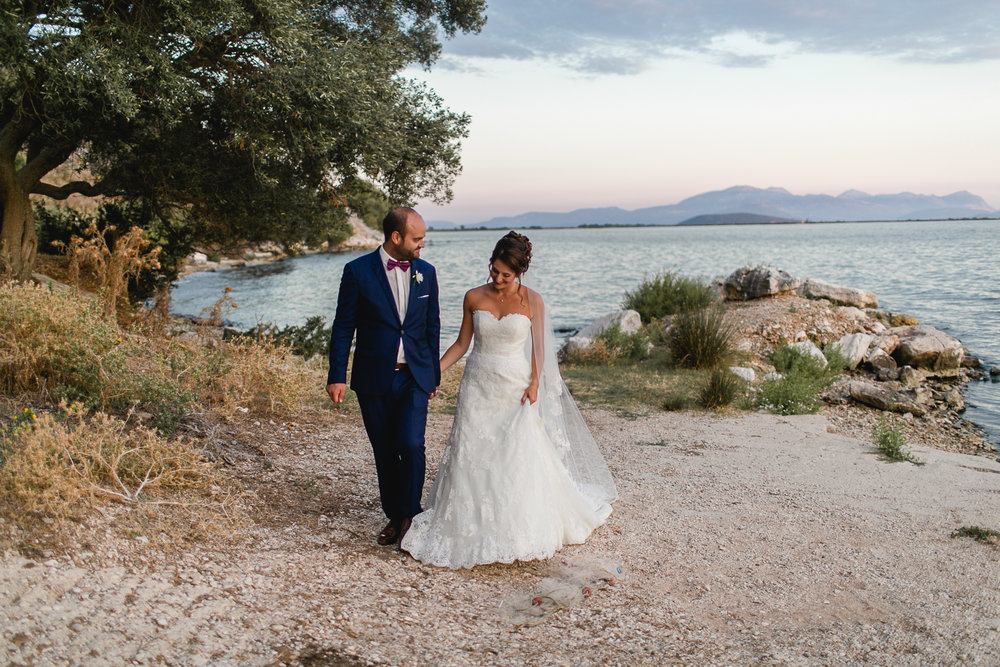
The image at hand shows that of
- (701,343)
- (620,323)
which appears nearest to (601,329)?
(620,323)

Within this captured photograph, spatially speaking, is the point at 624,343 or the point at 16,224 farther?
the point at 624,343

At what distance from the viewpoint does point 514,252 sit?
471 cm

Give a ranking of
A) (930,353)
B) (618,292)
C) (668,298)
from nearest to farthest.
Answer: (930,353)
(668,298)
(618,292)

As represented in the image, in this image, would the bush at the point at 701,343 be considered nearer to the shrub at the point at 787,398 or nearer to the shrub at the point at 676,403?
the shrub at the point at 787,398

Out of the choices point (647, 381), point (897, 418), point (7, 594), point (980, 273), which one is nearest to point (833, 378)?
point (897, 418)

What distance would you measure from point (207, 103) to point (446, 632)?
977cm

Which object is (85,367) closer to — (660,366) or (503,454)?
(503,454)

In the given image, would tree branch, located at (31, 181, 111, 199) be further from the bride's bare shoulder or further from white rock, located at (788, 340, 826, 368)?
white rock, located at (788, 340, 826, 368)

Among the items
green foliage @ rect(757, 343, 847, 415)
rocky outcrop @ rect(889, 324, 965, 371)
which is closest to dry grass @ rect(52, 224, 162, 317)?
green foliage @ rect(757, 343, 847, 415)

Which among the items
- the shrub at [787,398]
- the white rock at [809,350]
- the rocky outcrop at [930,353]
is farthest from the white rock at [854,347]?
the shrub at [787,398]

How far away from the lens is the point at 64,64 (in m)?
8.30

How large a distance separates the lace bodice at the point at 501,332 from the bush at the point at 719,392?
5996 millimetres

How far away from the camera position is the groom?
4656 mm

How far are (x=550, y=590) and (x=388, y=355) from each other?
6.14 ft
